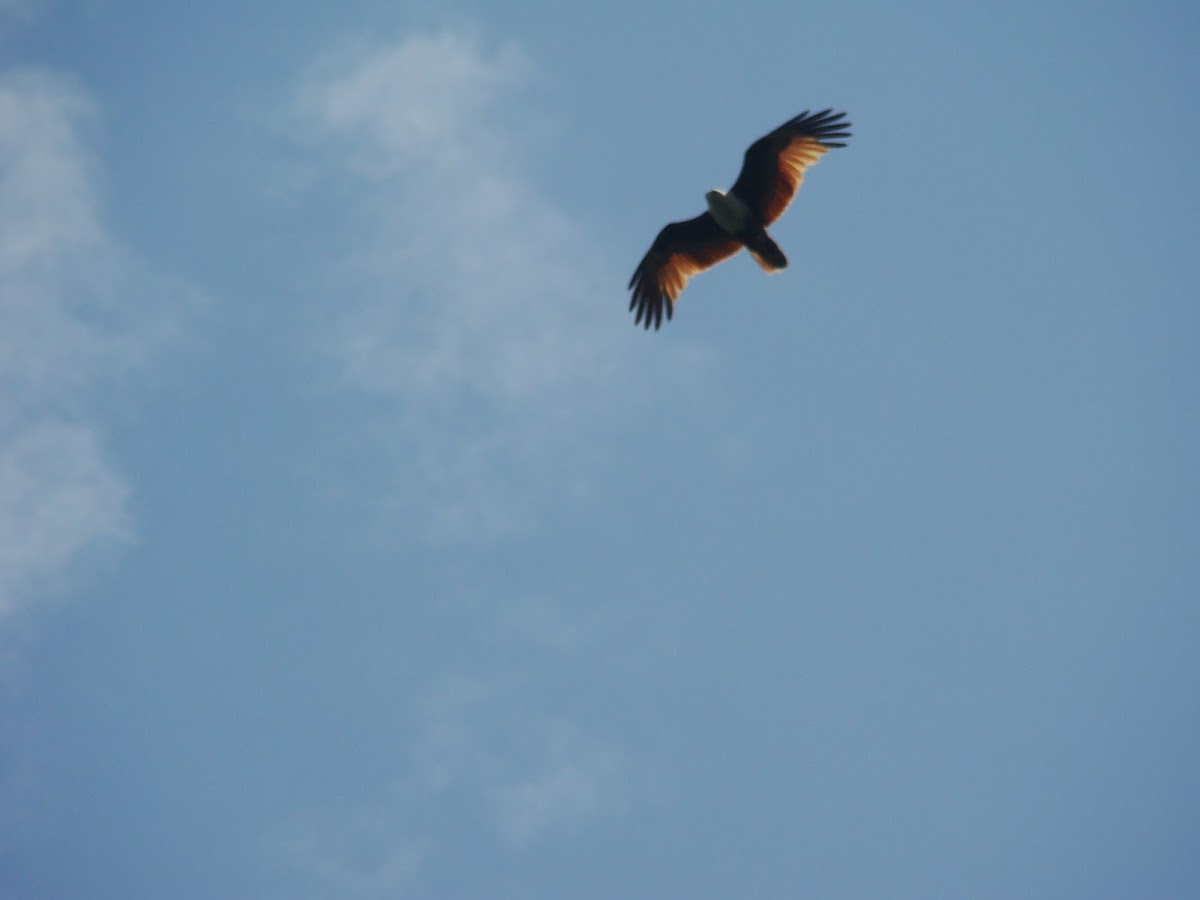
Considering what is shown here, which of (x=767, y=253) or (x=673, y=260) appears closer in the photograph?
(x=767, y=253)

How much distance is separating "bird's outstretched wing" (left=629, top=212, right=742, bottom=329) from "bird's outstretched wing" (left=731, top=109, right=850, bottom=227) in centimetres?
90

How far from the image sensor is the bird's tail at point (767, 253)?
1675 cm

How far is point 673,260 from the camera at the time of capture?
59.4 ft

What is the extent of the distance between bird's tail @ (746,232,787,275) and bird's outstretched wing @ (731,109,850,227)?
0.37 meters

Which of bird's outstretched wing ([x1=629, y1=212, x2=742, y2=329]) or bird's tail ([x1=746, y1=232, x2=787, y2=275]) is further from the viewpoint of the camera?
bird's outstretched wing ([x1=629, y1=212, x2=742, y2=329])

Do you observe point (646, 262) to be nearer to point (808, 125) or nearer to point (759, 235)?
point (759, 235)

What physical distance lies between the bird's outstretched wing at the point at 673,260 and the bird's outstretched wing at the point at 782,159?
904mm

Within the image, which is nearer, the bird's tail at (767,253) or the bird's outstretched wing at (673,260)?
the bird's tail at (767,253)

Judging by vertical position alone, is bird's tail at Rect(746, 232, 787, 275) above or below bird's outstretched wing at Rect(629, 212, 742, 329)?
below

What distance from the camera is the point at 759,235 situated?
1681cm

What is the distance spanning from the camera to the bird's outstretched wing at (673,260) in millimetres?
17625

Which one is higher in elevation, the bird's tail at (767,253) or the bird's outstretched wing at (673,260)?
the bird's outstretched wing at (673,260)

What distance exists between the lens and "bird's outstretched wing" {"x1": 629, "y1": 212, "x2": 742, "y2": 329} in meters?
17.6

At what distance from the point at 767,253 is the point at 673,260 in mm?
1996
